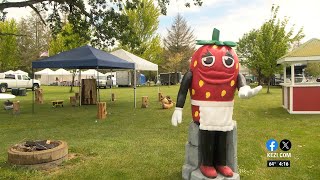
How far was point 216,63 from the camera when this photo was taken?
4.74 meters

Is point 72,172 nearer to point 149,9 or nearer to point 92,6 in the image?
point 92,6

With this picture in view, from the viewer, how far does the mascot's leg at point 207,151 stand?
15.9 ft

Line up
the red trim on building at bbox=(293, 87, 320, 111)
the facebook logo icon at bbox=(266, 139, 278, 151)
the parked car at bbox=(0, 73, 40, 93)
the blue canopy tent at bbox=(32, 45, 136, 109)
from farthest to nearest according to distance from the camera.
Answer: the parked car at bbox=(0, 73, 40, 93) < the blue canopy tent at bbox=(32, 45, 136, 109) < the red trim on building at bbox=(293, 87, 320, 111) < the facebook logo icon at bbox=(266, 139, 278, 151)

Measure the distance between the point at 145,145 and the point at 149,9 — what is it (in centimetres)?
3724

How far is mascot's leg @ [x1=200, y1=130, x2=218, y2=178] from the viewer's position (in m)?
4.84

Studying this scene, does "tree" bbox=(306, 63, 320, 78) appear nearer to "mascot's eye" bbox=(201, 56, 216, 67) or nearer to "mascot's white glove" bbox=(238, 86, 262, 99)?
"mascot's white glove" bbox=(238, 86, 262, 99)

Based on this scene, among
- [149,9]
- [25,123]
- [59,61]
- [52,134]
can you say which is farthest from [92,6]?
[149,9]

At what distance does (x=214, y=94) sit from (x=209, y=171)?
1.12 meters

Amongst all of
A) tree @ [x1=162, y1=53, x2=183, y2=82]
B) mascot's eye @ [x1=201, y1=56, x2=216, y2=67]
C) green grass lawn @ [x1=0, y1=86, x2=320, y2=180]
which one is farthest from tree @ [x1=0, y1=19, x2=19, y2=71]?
mascot's eye @ [x1=201, y1=56, x2=216, y2=67]

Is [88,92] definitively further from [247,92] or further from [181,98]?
[247,92]

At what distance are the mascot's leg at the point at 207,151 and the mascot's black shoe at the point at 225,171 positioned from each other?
0.12 meters

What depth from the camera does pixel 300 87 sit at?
12.9 m

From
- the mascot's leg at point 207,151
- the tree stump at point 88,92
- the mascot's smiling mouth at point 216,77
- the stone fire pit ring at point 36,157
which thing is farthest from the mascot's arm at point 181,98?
the tree stump at point 88,92

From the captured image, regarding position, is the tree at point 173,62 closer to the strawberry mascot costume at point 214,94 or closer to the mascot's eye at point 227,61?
the strawberry mascot costume at point 214,94
